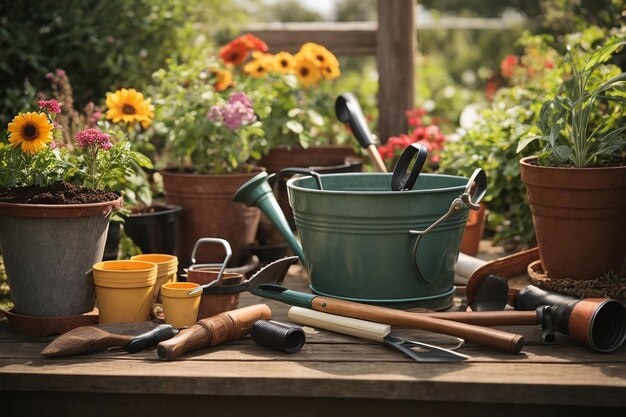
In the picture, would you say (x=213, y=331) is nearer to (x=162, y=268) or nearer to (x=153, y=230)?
(x=162, y=268)

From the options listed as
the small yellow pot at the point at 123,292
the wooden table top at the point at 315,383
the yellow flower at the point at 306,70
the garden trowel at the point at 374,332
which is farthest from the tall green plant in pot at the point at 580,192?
the yellow flower at the point at 306,70

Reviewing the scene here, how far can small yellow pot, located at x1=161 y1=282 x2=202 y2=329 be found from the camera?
95.7 inches

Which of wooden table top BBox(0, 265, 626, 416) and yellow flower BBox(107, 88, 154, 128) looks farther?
yellow flower BBox(107, 88, 154, 128)

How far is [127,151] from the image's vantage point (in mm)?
2582

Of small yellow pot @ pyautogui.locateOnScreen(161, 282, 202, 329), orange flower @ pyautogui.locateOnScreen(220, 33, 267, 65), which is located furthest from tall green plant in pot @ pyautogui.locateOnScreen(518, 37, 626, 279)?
orange flower @ pyautogui.locateOnScreen(220, 33, 267, 65)

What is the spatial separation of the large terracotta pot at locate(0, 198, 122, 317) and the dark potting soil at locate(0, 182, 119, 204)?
46 millimetres

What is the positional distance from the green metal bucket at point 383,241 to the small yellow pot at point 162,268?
1.39ft

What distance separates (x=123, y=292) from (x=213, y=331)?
34cm

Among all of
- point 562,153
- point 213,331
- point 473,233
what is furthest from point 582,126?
point 213,331

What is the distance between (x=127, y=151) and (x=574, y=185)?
1363mm

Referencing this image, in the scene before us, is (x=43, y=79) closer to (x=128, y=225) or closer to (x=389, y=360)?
(x=128, y=225)

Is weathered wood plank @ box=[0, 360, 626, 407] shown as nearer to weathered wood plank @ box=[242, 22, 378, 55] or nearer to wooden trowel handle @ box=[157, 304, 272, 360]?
wooden trowel handle @ box=[157, 304, 272, 360]

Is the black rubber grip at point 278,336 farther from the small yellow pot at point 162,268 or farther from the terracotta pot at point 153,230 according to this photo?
the terracotta pot at point 153,230

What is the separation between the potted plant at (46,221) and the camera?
2367 millimetres
